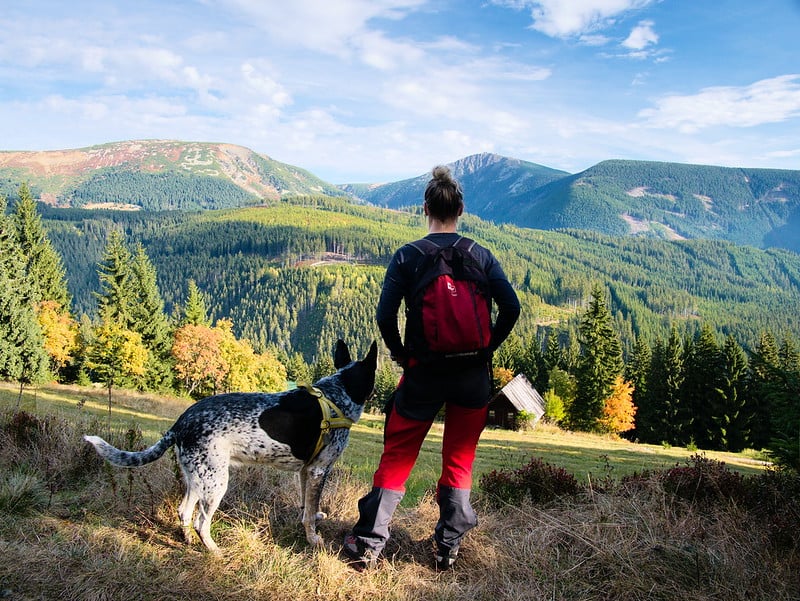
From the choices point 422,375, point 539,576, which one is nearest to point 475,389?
point 422,375

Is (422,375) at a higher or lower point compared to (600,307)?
higher

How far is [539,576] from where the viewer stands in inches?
136

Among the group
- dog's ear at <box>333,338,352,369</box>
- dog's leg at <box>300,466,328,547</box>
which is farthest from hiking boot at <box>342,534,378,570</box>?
dog's ear at <box>333,338,352,369</box>

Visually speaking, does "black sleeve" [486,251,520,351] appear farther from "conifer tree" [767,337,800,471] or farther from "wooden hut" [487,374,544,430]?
"wooden hut" [487,374,544,430]

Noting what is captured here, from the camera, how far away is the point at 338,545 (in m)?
3.97

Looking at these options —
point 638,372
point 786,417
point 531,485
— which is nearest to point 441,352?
point 531,485

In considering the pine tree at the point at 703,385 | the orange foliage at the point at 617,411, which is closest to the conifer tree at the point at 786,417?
the pine tree at the point at 703,385

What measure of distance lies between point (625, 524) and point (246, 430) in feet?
9.92

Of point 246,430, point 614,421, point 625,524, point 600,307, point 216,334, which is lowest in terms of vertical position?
point 614,421

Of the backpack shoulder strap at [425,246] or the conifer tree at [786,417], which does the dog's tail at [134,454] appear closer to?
the backpack shoulder strap at [425,246]

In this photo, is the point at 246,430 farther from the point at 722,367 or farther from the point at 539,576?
the point at 722,367

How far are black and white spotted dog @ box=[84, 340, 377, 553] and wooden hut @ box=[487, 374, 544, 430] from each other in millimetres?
40395

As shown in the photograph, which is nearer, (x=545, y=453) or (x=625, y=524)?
(x=625, y=524)

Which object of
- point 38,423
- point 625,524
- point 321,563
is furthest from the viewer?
point 38,423
